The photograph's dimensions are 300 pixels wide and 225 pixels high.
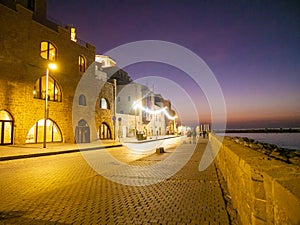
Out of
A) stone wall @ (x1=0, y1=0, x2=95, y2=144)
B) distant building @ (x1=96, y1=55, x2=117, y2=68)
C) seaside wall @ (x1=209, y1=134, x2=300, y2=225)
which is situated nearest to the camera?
seaside wall @ (x1=209, y1=134, x2=300, y2=225)

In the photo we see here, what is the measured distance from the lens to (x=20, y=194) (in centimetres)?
595

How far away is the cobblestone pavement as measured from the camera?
4.27 meters

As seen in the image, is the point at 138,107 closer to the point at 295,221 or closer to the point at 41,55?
the point at 41,55

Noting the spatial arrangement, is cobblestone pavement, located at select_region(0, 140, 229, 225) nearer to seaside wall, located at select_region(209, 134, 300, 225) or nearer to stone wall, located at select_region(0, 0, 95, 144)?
seaside wall, located at select_region(209, 134, 300, 225)

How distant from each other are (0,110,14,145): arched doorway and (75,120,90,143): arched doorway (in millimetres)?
8024

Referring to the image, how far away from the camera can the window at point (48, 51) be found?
23520 mm

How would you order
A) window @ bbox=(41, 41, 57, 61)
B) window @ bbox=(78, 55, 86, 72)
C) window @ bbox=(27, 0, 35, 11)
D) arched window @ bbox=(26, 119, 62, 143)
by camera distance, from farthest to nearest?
window @ bbox=(78, 55, 86, 72)
window @ bbox=(27, 0, 35, 11)
window @ bbox=(41, 41, 57, 61)
arched window @ bbox=(26, 119, 62, 143)

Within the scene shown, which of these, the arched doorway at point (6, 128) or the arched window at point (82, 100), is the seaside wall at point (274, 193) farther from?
the arched window at point (82, 100)

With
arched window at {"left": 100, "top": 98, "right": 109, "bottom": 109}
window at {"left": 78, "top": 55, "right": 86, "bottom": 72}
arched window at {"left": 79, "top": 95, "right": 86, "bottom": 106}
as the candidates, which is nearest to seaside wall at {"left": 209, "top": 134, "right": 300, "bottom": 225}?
arched window at {"left": 79, "top": 95, "right": 86, "bottom": 106}

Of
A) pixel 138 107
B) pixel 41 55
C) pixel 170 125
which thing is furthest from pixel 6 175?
pixel 170 125

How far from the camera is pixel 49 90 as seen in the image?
2419 centimetres

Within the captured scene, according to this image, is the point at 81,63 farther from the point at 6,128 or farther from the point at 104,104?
the point at 6,128

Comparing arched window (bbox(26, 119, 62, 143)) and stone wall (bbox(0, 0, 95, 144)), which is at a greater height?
stone wall (bbox(0, 0, 95, 144))

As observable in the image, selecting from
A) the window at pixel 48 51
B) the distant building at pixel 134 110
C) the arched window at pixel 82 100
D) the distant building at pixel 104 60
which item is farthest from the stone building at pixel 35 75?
the distant building at pixel 104 60
